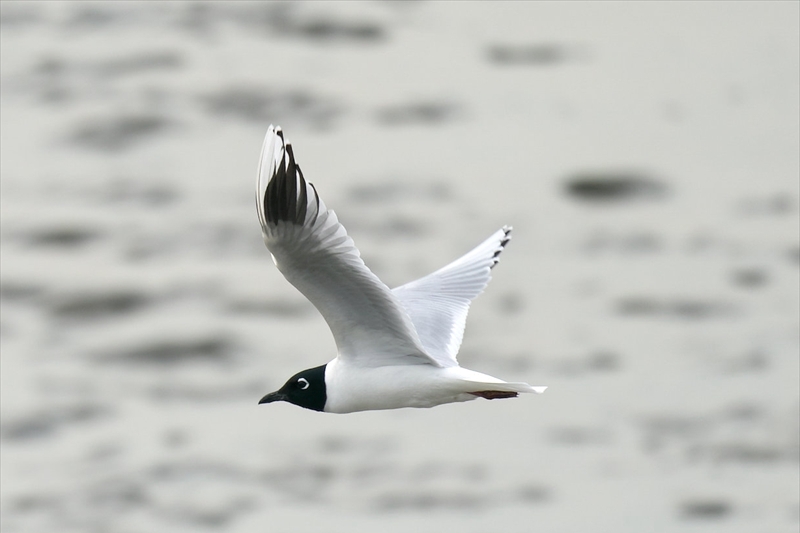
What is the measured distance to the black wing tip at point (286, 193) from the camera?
5160 millimetres

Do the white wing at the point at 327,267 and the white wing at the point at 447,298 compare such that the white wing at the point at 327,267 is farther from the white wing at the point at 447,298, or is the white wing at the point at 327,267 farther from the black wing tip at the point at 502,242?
the black wing tip at the point at 502,242

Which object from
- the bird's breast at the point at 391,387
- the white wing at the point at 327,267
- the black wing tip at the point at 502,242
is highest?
the black wing tip at the point at 502,242

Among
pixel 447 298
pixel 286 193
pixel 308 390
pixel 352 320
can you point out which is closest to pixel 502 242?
pixel 447 298

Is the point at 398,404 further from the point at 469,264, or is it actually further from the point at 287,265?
the point at 469,264

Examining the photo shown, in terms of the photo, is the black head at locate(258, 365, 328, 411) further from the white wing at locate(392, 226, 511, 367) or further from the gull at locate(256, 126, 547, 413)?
the white wing at locate(392, 226, 511, 367)

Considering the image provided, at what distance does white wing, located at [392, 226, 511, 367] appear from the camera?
253 inches

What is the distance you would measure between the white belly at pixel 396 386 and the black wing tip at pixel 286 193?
2.97ft

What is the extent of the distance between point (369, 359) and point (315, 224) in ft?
2.76

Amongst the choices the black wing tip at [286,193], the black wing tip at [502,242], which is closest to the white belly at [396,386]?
the black wing tip at [286,193]

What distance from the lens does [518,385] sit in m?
5.39

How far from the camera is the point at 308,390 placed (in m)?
Answer: 6.16

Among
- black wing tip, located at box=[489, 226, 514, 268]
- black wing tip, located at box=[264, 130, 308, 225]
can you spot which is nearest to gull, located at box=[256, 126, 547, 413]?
black wing tip, located at box=[264, 130, 308, 225]

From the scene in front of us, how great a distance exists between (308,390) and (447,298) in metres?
1.05

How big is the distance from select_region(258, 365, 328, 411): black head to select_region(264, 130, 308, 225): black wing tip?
1.06 meters
